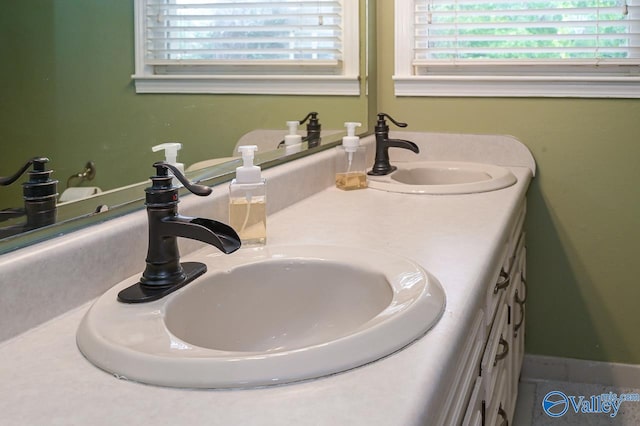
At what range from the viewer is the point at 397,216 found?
1.40 metres

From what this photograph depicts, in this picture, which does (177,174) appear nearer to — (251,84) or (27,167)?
(27,167)

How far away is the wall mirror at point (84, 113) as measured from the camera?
0.76 m

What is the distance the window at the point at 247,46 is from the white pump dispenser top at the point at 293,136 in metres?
0.09

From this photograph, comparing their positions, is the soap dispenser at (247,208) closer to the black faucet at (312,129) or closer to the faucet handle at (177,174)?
the faucet handle at (177,174)

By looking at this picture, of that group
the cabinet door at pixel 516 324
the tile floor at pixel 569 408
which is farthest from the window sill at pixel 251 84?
the tile floor at pixel 569 408

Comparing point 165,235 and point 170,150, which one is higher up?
point 170,150

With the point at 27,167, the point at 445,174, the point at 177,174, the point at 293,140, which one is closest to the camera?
the point at 27,167

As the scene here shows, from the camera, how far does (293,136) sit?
1.76 m

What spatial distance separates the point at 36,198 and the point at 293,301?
1.38 ft

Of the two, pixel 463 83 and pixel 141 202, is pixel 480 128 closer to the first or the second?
pixel 463 83

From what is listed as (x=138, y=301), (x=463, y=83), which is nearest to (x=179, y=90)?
(x=138, y=301)

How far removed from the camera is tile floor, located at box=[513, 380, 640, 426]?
2045mm

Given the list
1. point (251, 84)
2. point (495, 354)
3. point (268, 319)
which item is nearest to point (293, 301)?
point (268, 319)

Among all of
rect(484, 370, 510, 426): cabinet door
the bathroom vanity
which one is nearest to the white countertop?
the bathroom vanity
